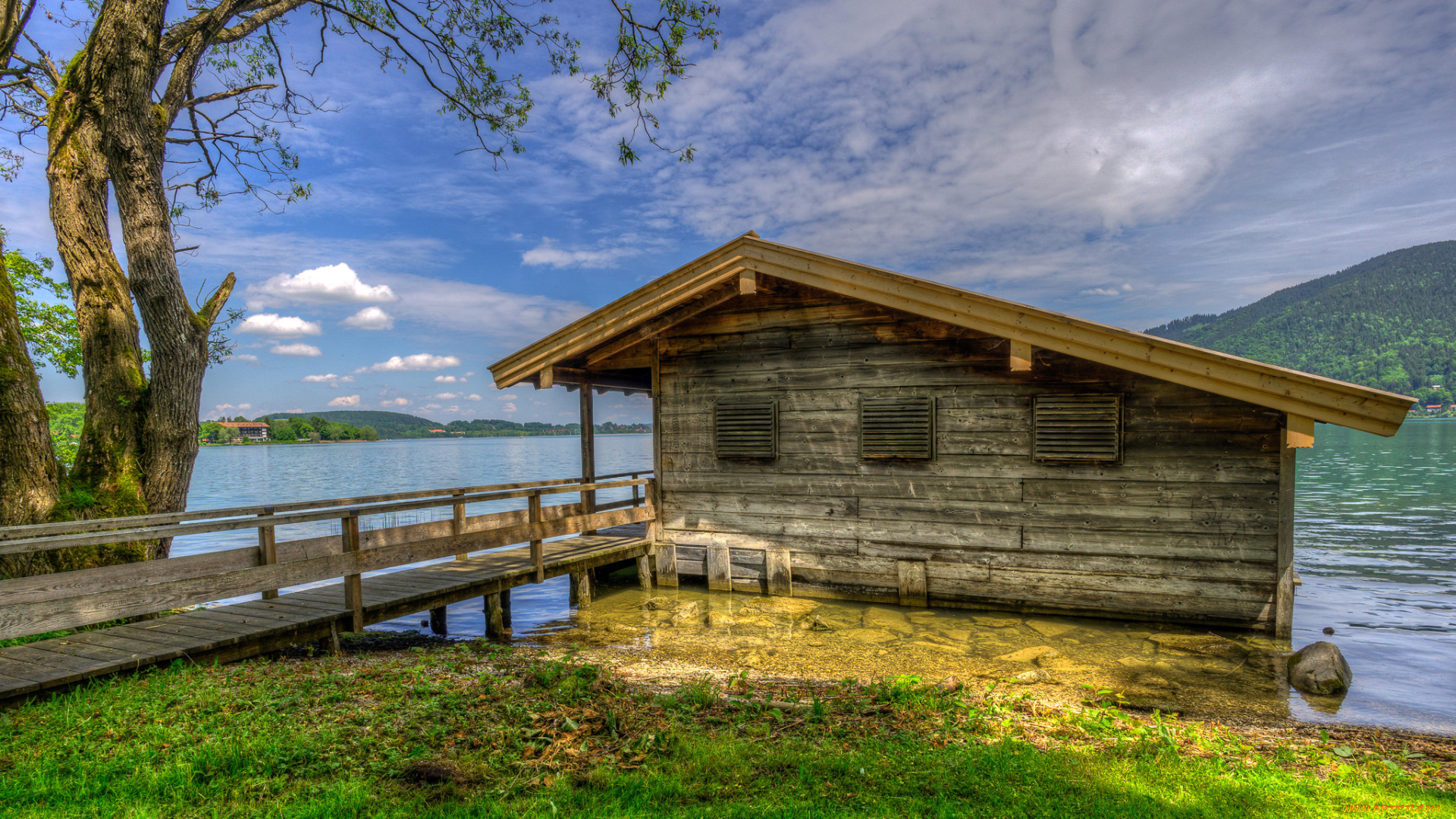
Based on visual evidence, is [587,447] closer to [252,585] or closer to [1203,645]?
[252,585]

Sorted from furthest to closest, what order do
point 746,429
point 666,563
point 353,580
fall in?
1. point 666,563
2. point 746,429
3. point 353,580

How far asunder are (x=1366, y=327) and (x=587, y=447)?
196m

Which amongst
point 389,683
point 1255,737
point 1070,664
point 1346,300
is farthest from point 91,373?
point 1346,300

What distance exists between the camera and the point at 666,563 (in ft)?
36.4

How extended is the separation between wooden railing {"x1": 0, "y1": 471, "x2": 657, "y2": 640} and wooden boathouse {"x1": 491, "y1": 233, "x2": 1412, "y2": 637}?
107 inches

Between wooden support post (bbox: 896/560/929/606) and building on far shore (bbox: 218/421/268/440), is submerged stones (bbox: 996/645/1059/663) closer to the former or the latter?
wooden support post (bbox: 896/560/929/606)

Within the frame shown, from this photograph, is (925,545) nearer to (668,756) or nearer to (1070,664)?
(1070,664)

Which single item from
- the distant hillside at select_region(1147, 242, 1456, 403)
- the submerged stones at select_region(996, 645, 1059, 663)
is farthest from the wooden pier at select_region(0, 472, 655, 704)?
the distant hillside at select_region(1147, 242, 1456, 403)

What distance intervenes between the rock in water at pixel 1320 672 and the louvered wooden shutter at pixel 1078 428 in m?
2.68

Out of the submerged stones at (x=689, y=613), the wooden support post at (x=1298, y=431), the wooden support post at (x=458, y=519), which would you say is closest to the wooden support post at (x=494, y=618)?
the wooden support post at (x=458, y=519)

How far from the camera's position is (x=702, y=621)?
358 inches

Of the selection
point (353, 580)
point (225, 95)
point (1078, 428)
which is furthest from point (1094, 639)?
point (225, 95)

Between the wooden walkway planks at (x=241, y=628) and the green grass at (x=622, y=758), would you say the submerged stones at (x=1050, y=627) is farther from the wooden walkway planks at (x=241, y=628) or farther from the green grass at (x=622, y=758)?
the wooden walkway planks at (x=241, y=628)

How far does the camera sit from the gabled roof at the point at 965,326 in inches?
271
